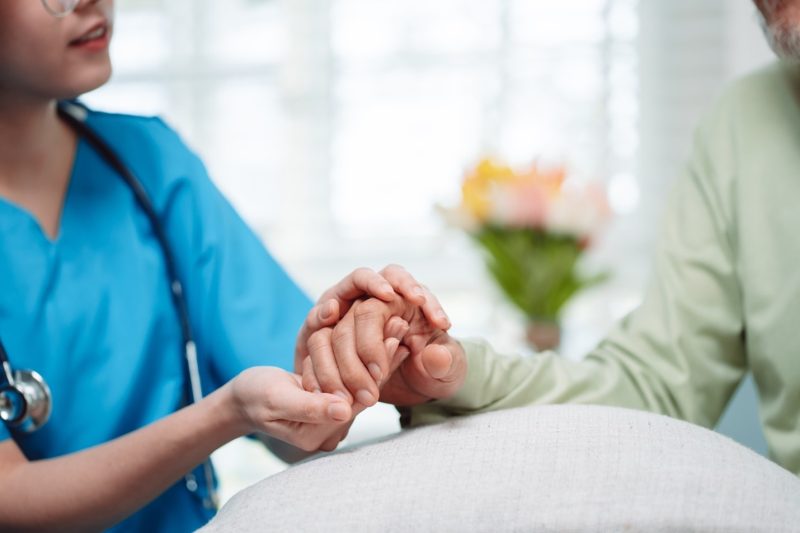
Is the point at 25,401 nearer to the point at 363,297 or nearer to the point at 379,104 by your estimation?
the point at 363,297

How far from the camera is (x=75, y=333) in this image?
118cm

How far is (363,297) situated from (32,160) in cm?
52

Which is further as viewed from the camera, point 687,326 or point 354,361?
point 687,326

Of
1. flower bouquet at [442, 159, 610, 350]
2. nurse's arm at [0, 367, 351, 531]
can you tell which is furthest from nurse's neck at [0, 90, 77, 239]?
flower bouquet at [442, 159, 610, 350]

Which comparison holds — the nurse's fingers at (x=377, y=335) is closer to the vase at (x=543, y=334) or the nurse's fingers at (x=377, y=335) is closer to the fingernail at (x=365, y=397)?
the fingernail at (x=365, y=397)

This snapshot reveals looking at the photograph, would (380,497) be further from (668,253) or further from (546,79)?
(546,79)

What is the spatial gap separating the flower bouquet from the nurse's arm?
1.41m

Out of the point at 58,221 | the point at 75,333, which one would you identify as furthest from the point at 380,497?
the point at 58,221

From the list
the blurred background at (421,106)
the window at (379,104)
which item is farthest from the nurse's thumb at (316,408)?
the window at (379,104)

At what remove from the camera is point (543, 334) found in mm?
2375

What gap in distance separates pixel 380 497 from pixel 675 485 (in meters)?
0.24

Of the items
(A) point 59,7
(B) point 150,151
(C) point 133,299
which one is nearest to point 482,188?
→ (B) point 150,151

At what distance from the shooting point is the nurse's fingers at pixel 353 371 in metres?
0.90

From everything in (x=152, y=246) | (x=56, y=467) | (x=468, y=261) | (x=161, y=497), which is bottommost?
(x=468, y=261)
